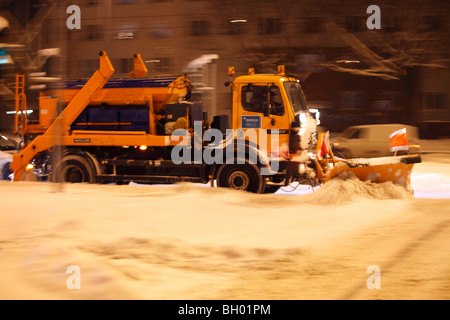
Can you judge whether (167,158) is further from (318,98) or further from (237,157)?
(318,98)

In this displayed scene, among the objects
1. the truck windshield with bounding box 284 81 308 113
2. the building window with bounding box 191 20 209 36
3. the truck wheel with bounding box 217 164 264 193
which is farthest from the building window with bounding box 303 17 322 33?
the truck wheel with bounding box 217 164 264 193

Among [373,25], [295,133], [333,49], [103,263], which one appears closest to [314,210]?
[295,133]

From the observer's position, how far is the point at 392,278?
18.8 ft

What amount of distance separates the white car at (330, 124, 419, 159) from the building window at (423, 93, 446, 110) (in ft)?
69.9

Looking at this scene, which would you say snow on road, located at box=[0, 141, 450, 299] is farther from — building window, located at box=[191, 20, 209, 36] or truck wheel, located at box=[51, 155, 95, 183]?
building window, located at box=[191, 20, 209, 36]

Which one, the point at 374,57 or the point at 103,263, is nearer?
the point at 103,263

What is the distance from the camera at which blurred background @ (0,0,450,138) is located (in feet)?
95.1

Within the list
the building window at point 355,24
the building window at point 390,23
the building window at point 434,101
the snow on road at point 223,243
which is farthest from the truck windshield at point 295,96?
the building window at point 434,101

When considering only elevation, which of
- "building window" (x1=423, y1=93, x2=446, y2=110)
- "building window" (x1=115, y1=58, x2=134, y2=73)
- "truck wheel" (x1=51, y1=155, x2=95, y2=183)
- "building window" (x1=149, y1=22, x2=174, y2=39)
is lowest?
"truck wheel" (x1=51, y1=155, x2=95, y2=183)

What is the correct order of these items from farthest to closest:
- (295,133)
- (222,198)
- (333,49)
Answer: (333,49), (295,133), (222,198)

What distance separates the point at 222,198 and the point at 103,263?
402cm

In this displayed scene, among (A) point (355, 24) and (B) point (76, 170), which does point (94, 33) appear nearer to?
(A) point (355, 24)

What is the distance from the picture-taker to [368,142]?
61.9 feet

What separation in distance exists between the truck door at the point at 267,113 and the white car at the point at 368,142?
7.52 metres
